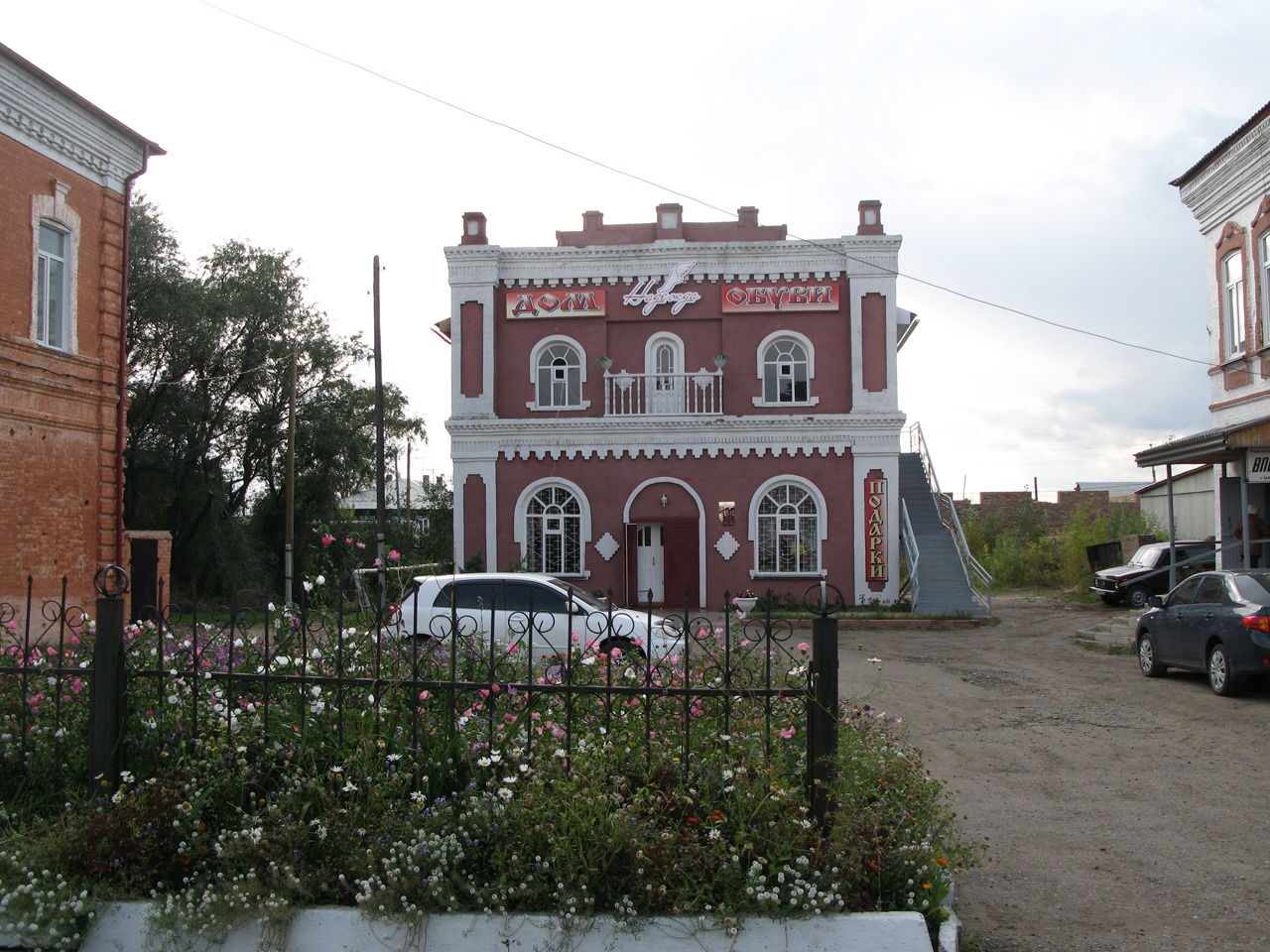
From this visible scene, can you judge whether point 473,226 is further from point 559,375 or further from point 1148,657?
point 1148,657

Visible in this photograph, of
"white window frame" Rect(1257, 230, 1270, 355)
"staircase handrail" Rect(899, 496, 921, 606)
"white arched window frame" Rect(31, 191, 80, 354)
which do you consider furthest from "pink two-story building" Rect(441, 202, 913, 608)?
"white arched window frame" Rect(31, 191, 80, 354)

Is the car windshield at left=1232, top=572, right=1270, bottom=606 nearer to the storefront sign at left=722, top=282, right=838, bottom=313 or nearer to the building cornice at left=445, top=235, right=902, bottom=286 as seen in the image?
the building cornice at left=445, top=235, right=902, bottom=286

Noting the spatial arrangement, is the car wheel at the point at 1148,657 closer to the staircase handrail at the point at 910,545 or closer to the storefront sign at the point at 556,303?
the staircase handrail at the point at 910,545

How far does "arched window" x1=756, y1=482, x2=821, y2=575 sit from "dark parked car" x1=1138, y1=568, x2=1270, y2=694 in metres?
11.3

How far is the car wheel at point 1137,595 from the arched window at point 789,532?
741 cm

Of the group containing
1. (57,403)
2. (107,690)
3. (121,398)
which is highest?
(121,398)

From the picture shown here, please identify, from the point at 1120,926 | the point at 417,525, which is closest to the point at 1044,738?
the point at 1120,926

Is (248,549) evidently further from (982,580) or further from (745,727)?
(745,727)

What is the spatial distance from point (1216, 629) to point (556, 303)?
1739cm

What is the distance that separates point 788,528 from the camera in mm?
24953

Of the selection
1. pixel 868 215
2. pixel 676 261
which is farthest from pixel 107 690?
pixel 868 215

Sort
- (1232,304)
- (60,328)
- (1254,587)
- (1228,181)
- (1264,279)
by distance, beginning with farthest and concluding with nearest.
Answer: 1. (1232,304)
2. (1228,181)
3. (1264,279)
4. (60,328)
5. (1254,587)

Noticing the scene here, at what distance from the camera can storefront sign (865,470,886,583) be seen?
2436cm

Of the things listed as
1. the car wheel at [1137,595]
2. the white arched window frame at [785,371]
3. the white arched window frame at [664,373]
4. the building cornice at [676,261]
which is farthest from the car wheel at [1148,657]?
the white arched window frame at [664,373]
